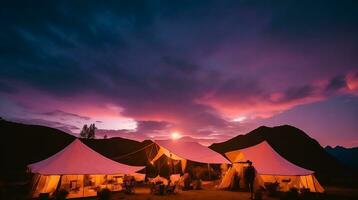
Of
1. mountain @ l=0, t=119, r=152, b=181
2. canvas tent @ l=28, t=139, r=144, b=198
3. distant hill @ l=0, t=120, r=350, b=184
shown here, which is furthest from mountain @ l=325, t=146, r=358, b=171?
canvas tent @ l=28, t=139, r=144, b=198

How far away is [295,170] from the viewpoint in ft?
43.6

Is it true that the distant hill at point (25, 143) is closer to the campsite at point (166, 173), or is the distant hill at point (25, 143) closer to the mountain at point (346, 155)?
the campsite at point (166, 173)

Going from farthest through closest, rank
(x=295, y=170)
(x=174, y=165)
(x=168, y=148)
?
(x=174, y=165), (x=168, y=148), (x=295, y=170)

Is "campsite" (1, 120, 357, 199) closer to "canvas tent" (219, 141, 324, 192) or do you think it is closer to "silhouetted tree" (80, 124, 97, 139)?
"canvas tent" (219, 141, 324, 192)

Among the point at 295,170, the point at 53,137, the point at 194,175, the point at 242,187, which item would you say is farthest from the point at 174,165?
the point at 53,137

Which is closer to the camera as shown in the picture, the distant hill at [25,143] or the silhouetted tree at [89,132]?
the distant hill at [25,143]

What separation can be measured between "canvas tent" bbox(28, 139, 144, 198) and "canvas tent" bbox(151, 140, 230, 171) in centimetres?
374

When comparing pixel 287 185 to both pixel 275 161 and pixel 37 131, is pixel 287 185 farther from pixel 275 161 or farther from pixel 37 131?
pixel 37 131

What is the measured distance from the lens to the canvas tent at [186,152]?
16.6 m

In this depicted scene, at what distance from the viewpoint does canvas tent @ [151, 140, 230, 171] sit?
16609 mm

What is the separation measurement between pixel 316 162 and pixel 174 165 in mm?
49579

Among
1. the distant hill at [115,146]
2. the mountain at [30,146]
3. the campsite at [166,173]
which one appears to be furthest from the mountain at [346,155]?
the campsite at [166,173]

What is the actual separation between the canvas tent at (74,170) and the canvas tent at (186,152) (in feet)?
12.3

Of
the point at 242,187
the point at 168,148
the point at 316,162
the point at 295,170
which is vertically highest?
the point at 316,162
